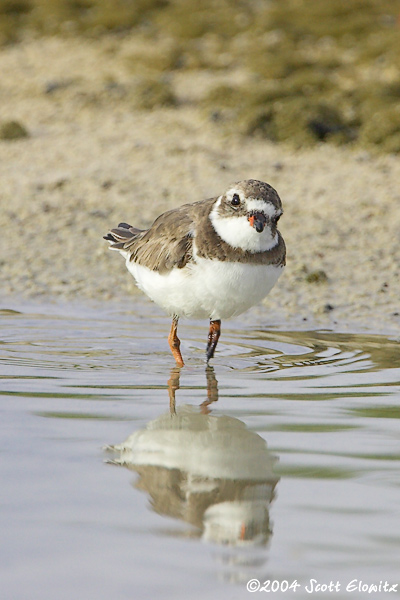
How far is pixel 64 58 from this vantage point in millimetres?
22094

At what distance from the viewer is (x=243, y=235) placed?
6.66 metres

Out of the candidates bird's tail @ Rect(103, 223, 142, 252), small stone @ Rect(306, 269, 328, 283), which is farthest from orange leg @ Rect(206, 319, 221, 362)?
small stone @ Rect(306, 269, 328, 283)

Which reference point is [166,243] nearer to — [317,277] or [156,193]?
[317,277]

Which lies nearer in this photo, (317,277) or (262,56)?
(317,277)

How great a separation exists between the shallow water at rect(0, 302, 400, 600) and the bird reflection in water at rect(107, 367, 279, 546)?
0.04 ft

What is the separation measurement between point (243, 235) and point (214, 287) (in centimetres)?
40

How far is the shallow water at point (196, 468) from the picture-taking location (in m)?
3.73

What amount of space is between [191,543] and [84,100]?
47.2 ft

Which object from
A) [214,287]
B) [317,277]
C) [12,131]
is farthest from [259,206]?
[12,131]

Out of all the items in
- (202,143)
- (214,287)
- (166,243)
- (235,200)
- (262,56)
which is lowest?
(214,287)

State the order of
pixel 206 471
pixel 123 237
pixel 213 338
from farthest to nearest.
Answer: pixel 123 237 < pixel 213 338 < pixel 206 471

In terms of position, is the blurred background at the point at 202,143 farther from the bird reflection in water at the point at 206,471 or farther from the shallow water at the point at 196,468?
the bird reflection in water at the point at 206,471

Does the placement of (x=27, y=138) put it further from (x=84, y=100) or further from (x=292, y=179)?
(x=292, y=179)

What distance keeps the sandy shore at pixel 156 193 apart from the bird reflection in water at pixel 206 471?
11.1 ft
